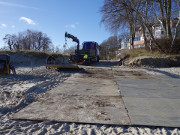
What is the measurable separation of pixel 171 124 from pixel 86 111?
1917mm

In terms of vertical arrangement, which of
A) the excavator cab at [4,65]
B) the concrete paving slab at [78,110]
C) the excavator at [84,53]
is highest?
the excavator at [84,53]

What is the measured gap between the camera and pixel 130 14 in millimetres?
22156

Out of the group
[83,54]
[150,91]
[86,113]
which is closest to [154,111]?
[86,113]

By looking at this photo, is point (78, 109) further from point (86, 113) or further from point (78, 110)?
point (86, 113)

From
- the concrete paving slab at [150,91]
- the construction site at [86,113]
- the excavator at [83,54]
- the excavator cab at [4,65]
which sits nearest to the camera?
the construction site at [86,113]

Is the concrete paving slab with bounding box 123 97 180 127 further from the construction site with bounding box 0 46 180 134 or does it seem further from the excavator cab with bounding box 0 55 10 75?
the excavator cab with bounding box 0 55 10 75

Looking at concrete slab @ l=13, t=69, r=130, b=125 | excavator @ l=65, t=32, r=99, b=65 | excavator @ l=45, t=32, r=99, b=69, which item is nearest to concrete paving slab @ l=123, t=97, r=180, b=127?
concrete slab @ l=13, t=69, r=130, b=125

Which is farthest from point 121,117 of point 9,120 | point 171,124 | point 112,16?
point 112,16

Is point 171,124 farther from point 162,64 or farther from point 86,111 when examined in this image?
point 162,64

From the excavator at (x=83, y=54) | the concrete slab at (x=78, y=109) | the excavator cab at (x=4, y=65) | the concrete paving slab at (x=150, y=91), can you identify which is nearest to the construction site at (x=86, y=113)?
the concrete slab at (x=78, y=109)

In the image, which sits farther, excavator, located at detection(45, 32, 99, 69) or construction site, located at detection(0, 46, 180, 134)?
excavator, located at detection(45, 32, 99, 69)

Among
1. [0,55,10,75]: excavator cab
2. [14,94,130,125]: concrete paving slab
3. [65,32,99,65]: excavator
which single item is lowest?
[14,94,130,125]: concrete paving slab

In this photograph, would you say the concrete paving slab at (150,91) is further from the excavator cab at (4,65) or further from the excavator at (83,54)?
the excavator at (83,54)

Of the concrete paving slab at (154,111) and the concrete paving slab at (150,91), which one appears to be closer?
the concrete paving slab at (154,111)
